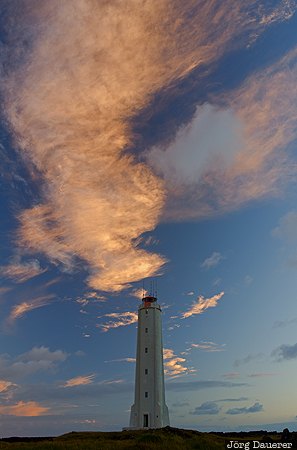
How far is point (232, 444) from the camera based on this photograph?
1375 inches

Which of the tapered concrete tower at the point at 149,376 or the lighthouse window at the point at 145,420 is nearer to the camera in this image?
the lighthouse window at the point at 145,420

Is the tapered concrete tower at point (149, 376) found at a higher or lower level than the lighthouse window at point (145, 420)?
higher

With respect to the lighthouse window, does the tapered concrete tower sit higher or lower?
higher

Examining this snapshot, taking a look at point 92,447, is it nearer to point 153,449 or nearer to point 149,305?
point 153,449

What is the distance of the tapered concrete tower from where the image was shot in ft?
184

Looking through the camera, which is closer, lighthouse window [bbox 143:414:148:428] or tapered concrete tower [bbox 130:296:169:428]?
lighthouse window [bbox 143:414:148:428]

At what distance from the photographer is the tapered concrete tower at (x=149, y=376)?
56.0 meters

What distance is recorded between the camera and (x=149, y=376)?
57562mm

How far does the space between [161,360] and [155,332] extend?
13.6ft

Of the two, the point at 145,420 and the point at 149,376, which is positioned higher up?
the point at 149,376

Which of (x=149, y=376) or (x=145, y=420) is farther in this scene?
(x=149, y=376)

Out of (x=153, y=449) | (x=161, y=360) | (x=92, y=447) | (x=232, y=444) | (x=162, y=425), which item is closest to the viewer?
A: (x=153, y=449)

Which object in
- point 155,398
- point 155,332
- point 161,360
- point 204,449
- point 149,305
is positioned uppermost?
point 149,305

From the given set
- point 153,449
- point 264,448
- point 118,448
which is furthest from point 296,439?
point 118,448
